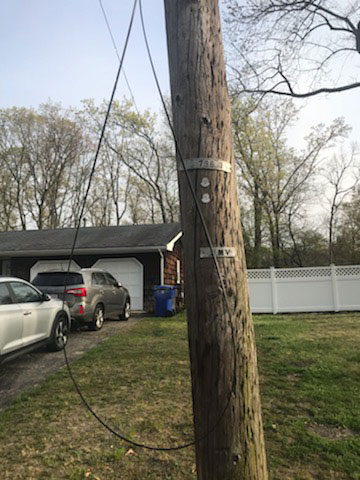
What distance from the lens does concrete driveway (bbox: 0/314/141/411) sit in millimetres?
5027

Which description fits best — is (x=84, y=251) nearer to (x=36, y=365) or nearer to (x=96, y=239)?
(x=96, y=239)

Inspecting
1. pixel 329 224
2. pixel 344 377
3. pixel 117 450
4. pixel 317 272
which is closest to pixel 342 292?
pixel 317 272

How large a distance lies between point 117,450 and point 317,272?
1189 cm

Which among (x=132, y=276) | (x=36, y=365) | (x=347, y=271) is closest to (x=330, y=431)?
(x=36, y=365)

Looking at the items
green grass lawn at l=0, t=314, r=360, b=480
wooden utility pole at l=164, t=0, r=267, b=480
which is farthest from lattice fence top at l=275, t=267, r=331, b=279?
wooden utility pole at l=164, t=0, r=267, b=480

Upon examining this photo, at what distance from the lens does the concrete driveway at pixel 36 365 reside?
503 centimetres

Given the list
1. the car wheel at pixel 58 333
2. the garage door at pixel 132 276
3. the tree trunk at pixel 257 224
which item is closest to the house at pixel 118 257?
the garage door at pixel 132 276

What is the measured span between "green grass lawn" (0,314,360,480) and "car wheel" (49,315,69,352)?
0.77 m

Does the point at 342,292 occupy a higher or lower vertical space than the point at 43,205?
lower

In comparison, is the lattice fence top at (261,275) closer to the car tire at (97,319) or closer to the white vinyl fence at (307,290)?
the white vinyl fence at (307,290)

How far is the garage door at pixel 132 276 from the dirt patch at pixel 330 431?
11041 mm

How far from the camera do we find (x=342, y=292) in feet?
43.3

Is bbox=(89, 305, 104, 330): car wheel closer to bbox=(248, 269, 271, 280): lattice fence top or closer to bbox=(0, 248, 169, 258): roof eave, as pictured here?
bbox=(0, 248, 169, 258): roof eave

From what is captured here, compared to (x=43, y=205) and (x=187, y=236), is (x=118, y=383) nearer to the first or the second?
(x=187, y=236)
